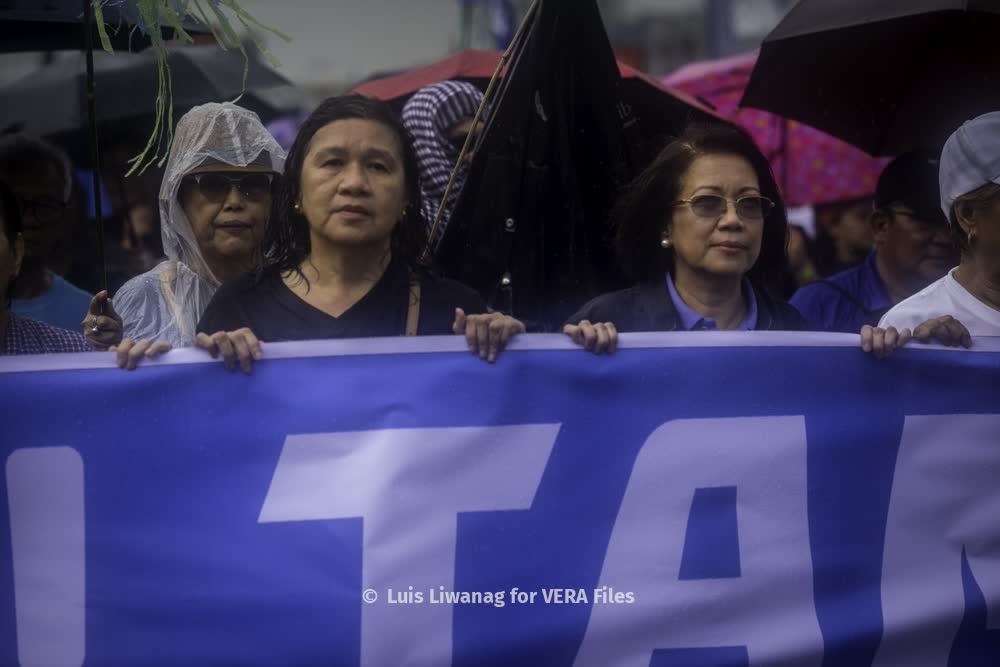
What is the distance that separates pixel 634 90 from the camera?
549cm

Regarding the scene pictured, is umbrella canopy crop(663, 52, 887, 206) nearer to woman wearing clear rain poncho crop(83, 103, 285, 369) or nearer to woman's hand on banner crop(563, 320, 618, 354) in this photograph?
woman wearing clear rain poncho crop(83, 103, 285, 369)

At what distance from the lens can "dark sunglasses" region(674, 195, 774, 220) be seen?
333 centimetres

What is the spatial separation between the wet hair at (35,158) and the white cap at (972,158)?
284 cm

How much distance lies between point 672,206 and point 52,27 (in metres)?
2.40

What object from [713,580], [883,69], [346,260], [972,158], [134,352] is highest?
[883,69]

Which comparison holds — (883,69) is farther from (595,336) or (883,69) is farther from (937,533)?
(595,336)

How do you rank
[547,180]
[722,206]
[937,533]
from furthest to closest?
[547,180]
[722,206]
[937,533]

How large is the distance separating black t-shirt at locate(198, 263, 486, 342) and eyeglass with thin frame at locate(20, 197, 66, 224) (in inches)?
65.4

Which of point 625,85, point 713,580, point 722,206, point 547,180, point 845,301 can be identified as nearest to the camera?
point 713,580

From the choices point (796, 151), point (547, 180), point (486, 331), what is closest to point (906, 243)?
point (547, 180)

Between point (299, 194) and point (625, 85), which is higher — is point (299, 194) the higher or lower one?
the lower one

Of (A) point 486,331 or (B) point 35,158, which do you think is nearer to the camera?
(A) point 486,331

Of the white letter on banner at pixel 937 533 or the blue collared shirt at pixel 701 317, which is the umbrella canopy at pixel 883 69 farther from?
the white letter on banner at pixel 937 533

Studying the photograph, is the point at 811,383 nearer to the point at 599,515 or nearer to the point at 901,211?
the point at 599,515
